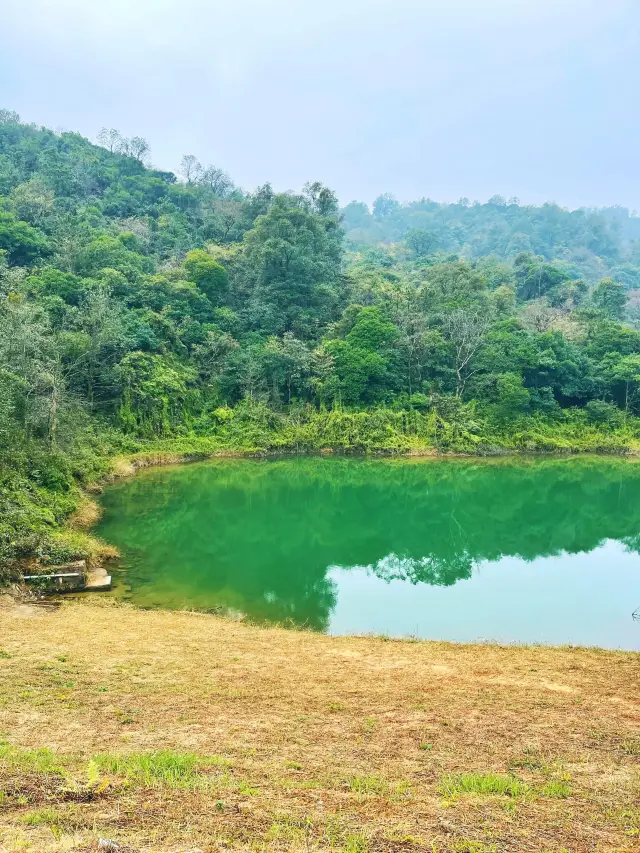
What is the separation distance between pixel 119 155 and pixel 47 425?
157ft

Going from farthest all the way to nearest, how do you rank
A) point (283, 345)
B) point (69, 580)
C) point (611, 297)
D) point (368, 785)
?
1. point (611, 297)
2. point (283, 345)
3. point (69, 580)
4. point (368, 785)

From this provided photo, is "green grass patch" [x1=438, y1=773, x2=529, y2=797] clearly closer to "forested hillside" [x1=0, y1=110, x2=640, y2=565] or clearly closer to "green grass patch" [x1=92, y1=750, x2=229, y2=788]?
"green grass patch" [x1=92, y1=750, x2=229, y2=788]

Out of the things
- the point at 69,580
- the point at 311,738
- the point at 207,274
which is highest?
the point at 207,274

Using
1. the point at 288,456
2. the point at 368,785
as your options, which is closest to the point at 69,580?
the point at 368,785

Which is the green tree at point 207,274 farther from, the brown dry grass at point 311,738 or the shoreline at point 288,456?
the brown dry grass at point 311,738

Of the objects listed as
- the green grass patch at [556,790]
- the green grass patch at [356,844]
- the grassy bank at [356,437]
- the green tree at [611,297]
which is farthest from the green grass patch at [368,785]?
the green tree at [611,297]

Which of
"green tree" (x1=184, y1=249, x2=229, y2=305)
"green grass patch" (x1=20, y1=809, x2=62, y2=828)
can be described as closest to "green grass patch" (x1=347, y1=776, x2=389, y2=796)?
"green grass patch" (x1=20, y1=809, x2=62, y2=828)

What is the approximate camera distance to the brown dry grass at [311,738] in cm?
358

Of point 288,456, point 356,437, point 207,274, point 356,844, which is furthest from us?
point 207,274

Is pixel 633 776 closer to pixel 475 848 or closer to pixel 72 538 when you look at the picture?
pixel 475 848

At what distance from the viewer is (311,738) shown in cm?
520

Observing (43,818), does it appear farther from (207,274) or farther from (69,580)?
(207,274)

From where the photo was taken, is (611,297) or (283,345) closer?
(283,345)

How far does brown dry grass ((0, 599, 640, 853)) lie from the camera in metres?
3.58
